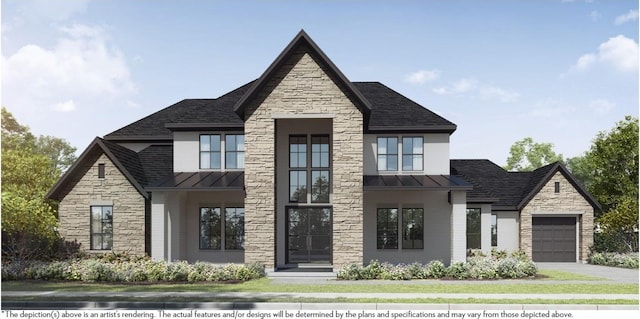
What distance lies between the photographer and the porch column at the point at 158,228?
25359 mm

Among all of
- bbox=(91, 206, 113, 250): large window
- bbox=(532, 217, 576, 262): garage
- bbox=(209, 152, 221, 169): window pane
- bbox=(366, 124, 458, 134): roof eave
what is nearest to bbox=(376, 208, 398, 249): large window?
bbox=(366, 124, 458, 134): roof eave

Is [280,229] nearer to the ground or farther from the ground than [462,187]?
nearer to the ground

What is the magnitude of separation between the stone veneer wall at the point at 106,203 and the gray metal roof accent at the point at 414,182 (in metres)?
10.1

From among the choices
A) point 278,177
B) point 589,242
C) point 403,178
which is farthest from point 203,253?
point 589,242

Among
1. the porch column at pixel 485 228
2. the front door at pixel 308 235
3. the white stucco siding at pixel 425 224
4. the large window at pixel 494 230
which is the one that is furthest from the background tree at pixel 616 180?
the front door at pixel 308 235

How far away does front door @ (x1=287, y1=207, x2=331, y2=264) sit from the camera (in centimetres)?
2680

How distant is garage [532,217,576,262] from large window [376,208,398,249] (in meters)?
10.0

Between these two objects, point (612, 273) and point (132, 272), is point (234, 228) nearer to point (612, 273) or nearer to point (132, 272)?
point (132, 272)

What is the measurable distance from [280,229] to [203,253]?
391cm

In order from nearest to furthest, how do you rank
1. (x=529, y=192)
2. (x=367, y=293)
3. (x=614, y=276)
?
(x=367, y=293) → (x=614, y=276) → (x=529, y=192)

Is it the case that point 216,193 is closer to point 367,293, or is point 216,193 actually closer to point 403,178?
point 403,178

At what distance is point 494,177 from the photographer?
117 ft

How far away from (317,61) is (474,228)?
13008 mm

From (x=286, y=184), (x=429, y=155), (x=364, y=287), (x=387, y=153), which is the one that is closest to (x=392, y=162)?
(x=387, y=153)
